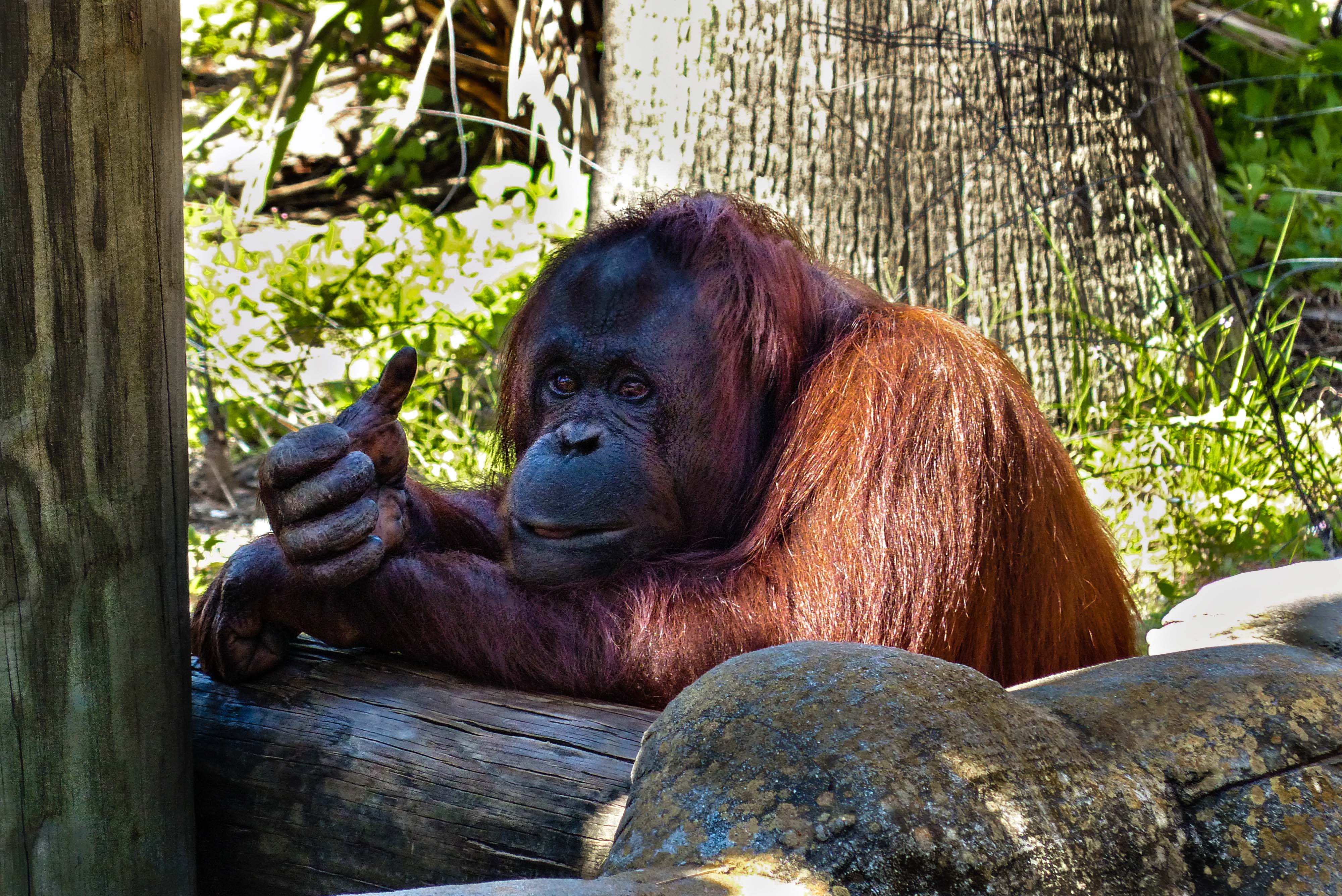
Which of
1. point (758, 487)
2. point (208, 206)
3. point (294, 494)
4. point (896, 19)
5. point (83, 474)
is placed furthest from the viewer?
point (208, 206)

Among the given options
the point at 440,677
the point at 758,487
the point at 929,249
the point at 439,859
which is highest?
the point at 929,249

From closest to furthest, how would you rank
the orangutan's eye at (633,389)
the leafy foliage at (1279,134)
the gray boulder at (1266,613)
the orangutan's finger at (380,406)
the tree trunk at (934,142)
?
the gray boulder at (1266,613), the orangutan's finger at (380,406), the orangutan's eye at (633,389), the tree trunk at (934,142), the leafy foliage at (1279,134)

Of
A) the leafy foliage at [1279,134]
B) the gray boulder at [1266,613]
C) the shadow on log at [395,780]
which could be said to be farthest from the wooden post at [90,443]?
the leafy foliage at [1279,134]

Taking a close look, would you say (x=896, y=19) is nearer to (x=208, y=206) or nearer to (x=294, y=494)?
(x=294, y=494)

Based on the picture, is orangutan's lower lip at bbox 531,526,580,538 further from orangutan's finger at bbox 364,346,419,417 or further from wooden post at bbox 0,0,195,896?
wooden post at bbox 0,0,195,896

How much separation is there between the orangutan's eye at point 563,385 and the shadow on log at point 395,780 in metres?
0.61

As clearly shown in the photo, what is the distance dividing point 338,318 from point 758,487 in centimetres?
370

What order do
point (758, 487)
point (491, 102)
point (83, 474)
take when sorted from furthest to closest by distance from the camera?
point (491, 102)
point (758, 487)
point (83, 474)

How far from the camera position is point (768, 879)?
1408mm

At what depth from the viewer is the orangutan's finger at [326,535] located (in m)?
2.22

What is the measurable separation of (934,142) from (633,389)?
217 centimetres

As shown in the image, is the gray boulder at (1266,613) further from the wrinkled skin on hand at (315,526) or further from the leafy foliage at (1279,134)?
the leafy foliage at (1279,134)

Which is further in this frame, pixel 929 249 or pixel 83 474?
pixel 929 249

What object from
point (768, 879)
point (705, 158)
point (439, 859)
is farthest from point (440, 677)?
point (705, 158)
